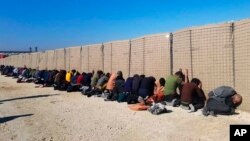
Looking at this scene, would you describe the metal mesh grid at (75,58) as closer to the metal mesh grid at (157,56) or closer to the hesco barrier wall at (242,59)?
the metal mesh grid at (157,56)

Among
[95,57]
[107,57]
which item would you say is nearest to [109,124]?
[107,57]

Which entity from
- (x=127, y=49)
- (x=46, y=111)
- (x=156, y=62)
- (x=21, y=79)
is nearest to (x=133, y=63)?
(x=127, y=49)

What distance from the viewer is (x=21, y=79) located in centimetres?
3081

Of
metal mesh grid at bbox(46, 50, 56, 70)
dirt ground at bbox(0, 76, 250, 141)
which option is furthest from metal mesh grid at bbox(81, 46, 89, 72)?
dirt ground at bbox(0, 76, 250, 141)

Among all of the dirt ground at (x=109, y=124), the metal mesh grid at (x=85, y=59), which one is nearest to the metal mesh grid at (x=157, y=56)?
the dirt ground at (x=109, y=124)

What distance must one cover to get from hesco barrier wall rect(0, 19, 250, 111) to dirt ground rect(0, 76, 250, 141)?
1.38 m

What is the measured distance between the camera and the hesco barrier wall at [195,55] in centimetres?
1138

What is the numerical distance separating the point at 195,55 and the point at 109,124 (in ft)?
14.9

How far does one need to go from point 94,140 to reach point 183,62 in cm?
634

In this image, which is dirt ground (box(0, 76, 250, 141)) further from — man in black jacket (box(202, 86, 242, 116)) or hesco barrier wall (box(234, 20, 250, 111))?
hesco barrier wall (box(234, 20, 250, 111))

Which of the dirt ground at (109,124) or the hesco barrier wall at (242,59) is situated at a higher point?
the hesco barrier wall at (242,59)

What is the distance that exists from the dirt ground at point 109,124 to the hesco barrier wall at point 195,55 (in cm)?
138

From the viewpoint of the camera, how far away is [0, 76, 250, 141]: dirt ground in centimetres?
898

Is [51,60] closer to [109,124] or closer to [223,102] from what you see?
→ [109,124]
